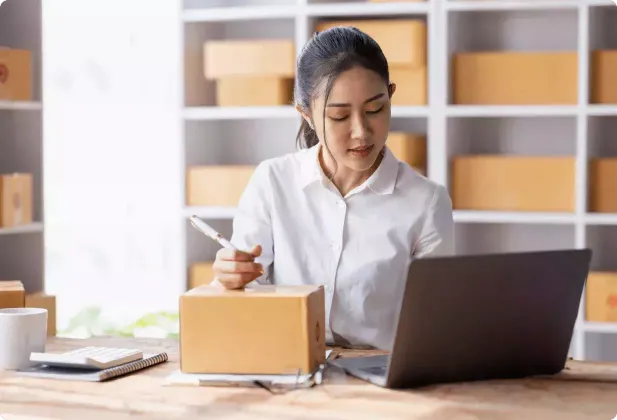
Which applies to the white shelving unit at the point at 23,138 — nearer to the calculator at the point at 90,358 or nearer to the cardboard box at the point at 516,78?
the cardboard box at the point at 516,78

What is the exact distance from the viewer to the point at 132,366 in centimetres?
181

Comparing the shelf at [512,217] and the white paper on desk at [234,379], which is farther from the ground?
the shelf at [512,217]

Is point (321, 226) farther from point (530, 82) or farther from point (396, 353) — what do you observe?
point (530, 82)

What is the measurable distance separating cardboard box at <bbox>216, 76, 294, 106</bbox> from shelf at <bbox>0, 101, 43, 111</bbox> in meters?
0.71

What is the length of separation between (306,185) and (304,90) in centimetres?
23

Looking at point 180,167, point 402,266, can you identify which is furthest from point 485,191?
point 402,266

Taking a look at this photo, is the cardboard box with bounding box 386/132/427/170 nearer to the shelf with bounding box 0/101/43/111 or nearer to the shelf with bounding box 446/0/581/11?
the shelf with bounding box 446/0/581/11

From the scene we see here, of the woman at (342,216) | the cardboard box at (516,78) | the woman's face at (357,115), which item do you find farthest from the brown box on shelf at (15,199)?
the woman's face at (357,115)

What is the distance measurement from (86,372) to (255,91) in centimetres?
234

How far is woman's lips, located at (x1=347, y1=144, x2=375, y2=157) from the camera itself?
2197mm

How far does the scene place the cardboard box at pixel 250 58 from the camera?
12.7 feet

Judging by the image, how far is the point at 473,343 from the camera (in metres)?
1.68

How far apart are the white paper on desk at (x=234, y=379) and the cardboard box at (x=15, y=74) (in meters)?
2.33

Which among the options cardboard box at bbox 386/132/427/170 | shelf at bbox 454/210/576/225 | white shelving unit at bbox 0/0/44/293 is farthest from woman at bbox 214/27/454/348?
white shelving unit at bbox 0/0/44/293
